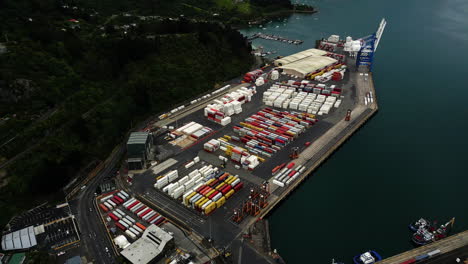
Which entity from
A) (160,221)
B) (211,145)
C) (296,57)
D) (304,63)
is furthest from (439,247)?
(296,57)

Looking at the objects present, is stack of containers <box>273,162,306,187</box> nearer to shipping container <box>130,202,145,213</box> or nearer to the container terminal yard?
the container terminal yard

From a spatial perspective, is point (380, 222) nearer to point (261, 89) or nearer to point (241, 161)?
point (241, 161)

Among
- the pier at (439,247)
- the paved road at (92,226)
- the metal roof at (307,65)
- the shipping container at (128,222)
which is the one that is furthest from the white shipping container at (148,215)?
the metal roof at (307,65)

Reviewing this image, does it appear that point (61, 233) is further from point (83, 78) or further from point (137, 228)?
point (83, 78)

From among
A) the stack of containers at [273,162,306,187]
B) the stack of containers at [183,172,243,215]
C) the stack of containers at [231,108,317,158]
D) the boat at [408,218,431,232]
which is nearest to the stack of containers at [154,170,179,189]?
the stack of containers at [183,172,243,215]

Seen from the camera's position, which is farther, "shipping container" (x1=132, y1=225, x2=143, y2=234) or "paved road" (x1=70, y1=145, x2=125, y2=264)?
"shipping container" (x1=132, y1=225, x2=143, y2=234)
